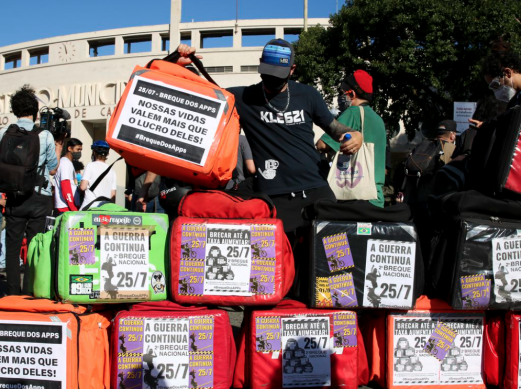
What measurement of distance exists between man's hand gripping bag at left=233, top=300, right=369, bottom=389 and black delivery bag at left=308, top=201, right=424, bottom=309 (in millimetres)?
122

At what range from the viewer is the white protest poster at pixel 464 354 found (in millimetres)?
3213

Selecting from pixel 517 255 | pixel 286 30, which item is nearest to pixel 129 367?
pixel 517 255

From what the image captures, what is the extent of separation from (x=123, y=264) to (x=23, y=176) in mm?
2254

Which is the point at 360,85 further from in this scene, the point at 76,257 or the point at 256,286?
the point at 76,257

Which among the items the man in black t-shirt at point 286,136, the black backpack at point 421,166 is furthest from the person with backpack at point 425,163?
the man in black t-shirt at point 286,136

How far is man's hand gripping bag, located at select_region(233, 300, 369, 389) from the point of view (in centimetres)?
310

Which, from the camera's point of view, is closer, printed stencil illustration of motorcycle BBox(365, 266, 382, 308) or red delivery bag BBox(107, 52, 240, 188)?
red delivery bag BBox(107, 52, 240, 188)

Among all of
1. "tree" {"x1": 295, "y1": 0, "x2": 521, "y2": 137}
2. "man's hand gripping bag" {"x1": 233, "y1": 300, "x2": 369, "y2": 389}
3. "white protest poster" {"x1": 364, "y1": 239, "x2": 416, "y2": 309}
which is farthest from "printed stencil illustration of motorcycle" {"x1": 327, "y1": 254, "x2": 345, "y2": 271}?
"tree" {"x1": 295, "y1": 0, "x2": 521, "y2": 137}

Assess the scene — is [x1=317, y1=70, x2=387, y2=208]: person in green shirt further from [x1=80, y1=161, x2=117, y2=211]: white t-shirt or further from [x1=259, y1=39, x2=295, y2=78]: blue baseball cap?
[x1=80, y1=161, x2=117, y2=211]: white t-shirt

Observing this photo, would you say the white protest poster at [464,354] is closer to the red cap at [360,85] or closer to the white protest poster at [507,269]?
the white protest poster at [507,269]

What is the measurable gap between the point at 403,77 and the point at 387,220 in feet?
57.2

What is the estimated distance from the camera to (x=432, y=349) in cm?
322

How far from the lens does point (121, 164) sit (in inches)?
1275

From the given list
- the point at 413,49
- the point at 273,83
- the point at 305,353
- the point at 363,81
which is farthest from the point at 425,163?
the point at 413,49
